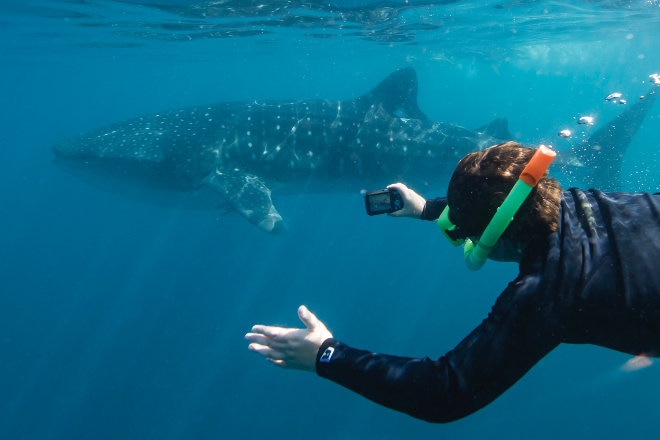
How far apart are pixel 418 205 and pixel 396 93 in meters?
7.72

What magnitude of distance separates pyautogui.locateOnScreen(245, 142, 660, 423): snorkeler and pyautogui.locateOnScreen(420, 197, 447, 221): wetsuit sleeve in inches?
73.5

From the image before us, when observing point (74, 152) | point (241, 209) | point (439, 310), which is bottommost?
point (439, 310)

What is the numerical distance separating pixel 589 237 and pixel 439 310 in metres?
17.1

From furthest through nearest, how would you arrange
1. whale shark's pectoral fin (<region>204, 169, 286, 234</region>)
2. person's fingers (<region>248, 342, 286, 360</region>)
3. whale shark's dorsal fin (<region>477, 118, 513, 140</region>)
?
whale shark's dorsal fin (<region>477, 118, 513, 140</region>)
whale shark's pectoral fin (<region>204, 169, 286, 234</region>)
person's fingers (<region>248, 342, 286, 360</region>)

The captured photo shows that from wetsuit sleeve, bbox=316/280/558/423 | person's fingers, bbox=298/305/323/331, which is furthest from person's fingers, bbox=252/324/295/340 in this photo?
wetsuit sleeve, bbox=316/280/558/423

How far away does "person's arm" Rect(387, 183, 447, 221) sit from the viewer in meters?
4.44

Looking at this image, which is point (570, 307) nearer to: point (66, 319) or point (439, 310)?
point (439, 310)

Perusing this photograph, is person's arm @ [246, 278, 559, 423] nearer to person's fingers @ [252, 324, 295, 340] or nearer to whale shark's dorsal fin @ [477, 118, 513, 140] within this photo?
person's fingers @ [252, 324, 295, 340]

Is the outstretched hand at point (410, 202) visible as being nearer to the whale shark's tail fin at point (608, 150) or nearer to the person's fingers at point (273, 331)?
the person's fingers at point (273, 331)

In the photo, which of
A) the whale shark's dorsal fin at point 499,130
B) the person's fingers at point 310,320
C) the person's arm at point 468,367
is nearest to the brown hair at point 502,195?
the person's arm at point 468,367

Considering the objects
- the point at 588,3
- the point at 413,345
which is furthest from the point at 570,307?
the point at 588,3

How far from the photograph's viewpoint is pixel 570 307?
6.98ft

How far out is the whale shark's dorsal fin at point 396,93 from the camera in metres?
11.5

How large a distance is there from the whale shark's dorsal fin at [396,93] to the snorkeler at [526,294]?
9395 mm
